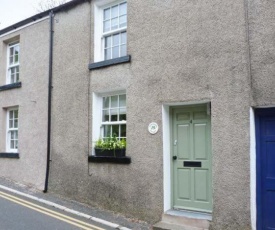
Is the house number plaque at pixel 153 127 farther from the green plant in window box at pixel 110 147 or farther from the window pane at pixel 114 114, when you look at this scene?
the window pane at pixel 114 114

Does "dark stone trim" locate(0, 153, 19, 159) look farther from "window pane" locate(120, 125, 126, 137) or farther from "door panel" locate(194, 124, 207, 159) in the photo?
"door panel" locate(194, 124, 207, 159)

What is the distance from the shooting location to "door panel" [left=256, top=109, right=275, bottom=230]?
640 cm

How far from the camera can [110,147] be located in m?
8.77

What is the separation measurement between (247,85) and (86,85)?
4602 millimetres

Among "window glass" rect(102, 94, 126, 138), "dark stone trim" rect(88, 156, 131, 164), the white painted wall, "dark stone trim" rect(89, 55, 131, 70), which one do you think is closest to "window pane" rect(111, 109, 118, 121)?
"window glass" rect(102, 94, 126, 138)

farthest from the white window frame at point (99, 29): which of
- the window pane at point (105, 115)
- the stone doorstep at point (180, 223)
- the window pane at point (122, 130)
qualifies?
the stone doorstep at point (180, 223)

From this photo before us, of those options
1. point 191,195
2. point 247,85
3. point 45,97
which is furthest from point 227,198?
point 45,97

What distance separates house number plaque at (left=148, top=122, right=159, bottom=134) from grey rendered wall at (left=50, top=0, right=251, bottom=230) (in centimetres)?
10

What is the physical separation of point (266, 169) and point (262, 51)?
7.28 feet

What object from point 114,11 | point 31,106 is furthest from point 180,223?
point 31,106

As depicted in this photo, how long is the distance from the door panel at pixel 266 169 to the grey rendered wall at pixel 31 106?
655 centimetres

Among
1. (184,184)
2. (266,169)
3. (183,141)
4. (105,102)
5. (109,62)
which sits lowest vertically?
(184,184)

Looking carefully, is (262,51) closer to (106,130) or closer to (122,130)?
(122,130)

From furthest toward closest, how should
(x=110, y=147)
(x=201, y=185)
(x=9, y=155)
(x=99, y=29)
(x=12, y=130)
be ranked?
(x=12, y=130)
(x=9, y=155)
(x=99, y=29)
(x=110, y=147)
(x=201, y=185)
